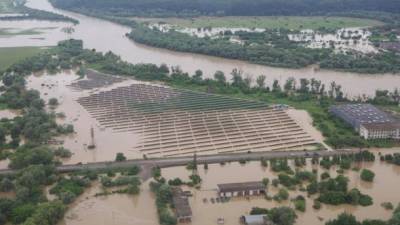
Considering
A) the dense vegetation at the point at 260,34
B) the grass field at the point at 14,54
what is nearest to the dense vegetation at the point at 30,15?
the dense vegetation at the point at 260,34

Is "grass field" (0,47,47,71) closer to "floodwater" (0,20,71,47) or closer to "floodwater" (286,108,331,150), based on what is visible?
"floodwater" (0,20,71,47)

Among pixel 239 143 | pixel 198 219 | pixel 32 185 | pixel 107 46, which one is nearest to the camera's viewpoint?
pixel 198 219

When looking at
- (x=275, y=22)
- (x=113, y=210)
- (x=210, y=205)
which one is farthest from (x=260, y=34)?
(x=113, y=210)

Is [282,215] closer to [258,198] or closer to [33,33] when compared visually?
[258,198]

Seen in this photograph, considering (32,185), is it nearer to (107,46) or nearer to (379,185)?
(379,185)

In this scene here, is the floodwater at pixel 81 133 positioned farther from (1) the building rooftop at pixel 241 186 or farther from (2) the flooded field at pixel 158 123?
(1) the building rooftop at pixel 241 186

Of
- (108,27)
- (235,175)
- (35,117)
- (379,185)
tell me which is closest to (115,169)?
(235,175)

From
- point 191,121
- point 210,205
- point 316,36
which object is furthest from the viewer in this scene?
point 316,36
